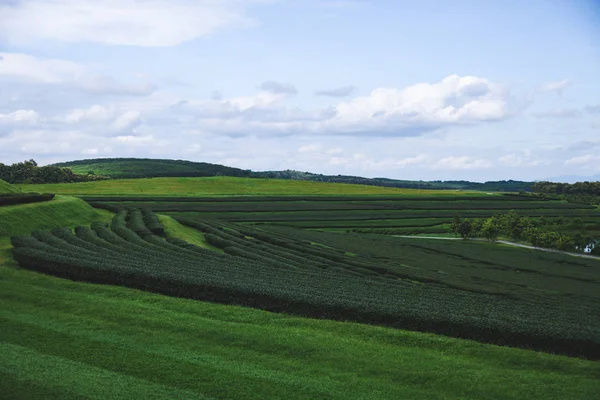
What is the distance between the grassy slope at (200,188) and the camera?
118181 millimetres

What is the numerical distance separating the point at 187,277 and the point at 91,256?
27.4 ft

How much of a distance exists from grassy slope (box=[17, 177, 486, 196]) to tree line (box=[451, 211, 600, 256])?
4689 centimetres

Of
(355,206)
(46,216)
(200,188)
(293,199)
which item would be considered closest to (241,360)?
(46,216)

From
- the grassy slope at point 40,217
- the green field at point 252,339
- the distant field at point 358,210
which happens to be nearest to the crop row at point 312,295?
the green field at point 252,339

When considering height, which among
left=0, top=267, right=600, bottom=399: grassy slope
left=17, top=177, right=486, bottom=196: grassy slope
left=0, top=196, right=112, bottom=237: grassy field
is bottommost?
left=0, top=267, right=600, bottom=399: grassy slope

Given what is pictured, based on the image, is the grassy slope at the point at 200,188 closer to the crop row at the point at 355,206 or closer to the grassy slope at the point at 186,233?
the crop row at the point at 355,206

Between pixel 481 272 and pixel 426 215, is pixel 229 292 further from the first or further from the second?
pixel 426 215

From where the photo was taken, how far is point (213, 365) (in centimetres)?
1616

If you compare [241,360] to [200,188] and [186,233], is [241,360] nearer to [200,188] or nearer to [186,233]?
[186,233]

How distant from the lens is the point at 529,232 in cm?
8912

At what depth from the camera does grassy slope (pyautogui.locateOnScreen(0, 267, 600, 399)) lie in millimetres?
14719

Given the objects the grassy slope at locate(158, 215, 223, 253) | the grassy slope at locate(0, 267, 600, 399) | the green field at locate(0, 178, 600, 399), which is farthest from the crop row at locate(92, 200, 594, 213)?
the grassy slope at locate(0, 267, 600, 399)

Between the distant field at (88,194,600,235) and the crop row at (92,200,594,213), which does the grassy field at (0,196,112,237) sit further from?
the crop row at (92,200,594,213)

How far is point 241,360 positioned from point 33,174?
140749mm
